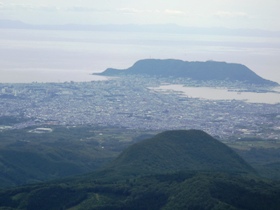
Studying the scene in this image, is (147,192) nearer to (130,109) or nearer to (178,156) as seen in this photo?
(178,156)

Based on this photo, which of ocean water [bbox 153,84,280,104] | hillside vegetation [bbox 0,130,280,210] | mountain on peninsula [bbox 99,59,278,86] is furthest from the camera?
mountain on peninsula [bbox 99,59,278,86]

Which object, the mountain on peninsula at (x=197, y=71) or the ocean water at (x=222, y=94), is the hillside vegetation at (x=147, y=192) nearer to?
the ocean water at (x=222, y=94)

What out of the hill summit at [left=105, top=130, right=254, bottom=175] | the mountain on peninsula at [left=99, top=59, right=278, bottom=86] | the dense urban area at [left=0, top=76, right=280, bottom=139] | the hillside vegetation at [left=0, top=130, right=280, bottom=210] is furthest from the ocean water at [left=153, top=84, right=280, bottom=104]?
the hillside vegetation at [left=0, top=130, right=280, bottom=210]

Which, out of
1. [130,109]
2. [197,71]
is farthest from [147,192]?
[197,71]

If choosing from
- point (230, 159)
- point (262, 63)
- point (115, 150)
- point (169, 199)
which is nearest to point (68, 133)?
point (115, 150)

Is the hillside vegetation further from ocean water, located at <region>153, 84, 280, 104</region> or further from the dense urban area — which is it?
ocean water, located at <region>153, 84, 280, 104</region>

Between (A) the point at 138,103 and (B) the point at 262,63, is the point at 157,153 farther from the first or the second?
(B) the point at 262,63
